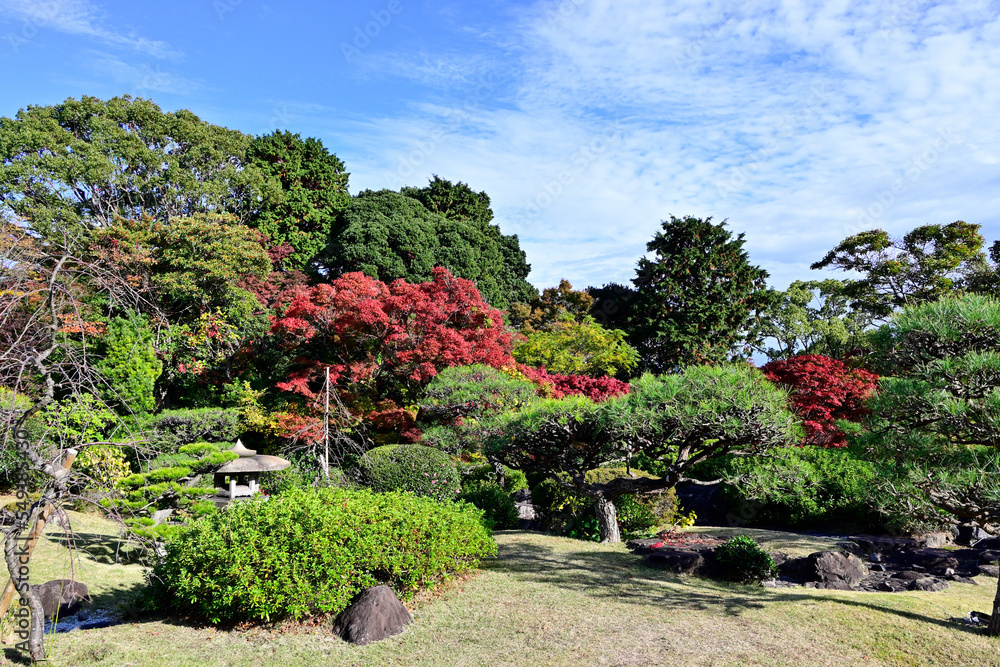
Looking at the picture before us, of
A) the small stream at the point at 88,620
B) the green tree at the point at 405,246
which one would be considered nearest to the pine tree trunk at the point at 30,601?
the small stream at the point at 88,620

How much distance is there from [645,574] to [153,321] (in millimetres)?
15657

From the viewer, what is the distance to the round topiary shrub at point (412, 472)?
407 inches

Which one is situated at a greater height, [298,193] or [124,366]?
[298,193]

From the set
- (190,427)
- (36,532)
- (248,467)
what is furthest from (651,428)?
(190,427)

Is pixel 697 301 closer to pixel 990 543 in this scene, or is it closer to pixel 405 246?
pixel 405 246

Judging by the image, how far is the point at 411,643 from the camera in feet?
18.4

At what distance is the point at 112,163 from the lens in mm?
18484

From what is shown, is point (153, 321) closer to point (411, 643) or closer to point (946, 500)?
point (411, 643)

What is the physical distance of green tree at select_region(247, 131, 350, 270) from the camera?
23172 millimetres

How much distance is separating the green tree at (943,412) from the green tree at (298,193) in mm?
21408

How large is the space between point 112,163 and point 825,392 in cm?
2185

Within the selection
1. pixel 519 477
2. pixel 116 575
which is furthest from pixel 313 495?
pixel 519 477

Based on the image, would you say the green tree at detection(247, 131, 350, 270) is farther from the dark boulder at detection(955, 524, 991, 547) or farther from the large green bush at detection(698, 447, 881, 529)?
the dark boulder at detection(955, 524, 991, 547)

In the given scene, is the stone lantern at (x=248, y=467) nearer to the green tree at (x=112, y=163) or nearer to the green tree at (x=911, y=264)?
the green tree at (x=112, y=163)
